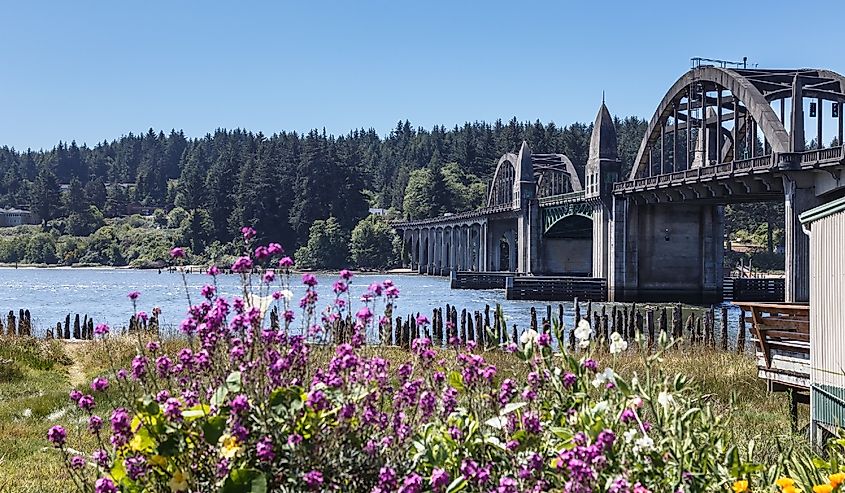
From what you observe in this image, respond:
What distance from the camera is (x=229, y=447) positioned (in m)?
5.26

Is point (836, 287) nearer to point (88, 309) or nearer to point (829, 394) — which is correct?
point (829, 394)

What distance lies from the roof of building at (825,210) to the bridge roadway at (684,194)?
116ft

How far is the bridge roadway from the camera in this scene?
50531mm

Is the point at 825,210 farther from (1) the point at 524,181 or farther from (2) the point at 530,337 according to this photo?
(1) the point at 524,181

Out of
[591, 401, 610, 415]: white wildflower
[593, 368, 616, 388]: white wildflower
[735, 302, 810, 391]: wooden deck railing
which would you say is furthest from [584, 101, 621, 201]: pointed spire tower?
[591, 401, 610, 415]: white wildflower

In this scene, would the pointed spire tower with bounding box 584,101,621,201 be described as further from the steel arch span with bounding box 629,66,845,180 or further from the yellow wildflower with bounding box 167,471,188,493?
the yellow wildflower with bounding box 167,471,188,493

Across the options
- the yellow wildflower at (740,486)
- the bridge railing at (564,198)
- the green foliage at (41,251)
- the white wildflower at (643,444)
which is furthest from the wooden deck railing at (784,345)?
the green foliage at (41,251)

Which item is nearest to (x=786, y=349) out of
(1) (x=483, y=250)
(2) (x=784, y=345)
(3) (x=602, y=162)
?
(2) (x=784, y=345)

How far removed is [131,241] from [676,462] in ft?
609

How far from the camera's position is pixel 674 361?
65.8 feet

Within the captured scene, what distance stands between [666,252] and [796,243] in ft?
83.6

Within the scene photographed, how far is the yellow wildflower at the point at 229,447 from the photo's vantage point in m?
5.20

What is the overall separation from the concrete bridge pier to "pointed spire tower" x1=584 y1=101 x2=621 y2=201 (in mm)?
3068

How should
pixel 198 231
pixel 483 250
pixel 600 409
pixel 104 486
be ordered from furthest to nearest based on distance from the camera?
pixel 198 231 < pixel 483 250 < pixel 600 409 < pixel 104 486
